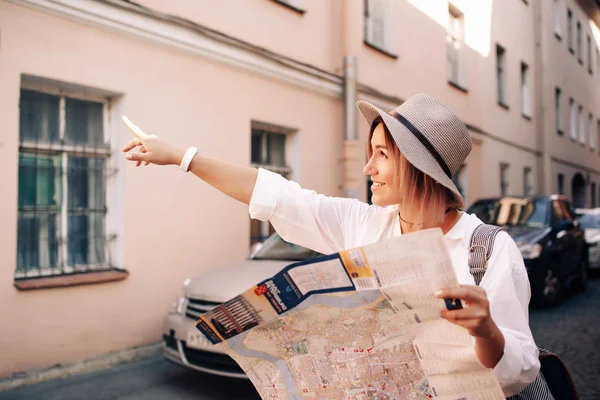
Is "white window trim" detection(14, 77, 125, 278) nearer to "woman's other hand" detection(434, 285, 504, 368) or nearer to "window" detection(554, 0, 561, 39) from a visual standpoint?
"woman's other hand" detection(434, 285, 504, 368)

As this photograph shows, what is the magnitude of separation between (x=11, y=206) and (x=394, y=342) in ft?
15.0

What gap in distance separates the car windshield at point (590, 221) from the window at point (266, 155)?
28.1 feet

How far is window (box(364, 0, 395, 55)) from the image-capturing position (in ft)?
32.7

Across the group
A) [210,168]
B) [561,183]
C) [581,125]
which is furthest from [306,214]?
[581,125]

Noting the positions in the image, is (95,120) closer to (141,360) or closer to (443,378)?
(141,360)

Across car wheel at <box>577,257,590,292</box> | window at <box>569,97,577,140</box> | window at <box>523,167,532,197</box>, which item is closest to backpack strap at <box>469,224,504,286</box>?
car wheel at <box>577,257,590,292</box>

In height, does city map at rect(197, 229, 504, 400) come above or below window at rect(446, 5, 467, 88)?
below

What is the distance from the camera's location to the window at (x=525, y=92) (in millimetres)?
17625

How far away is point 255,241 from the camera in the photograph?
7.60 metres

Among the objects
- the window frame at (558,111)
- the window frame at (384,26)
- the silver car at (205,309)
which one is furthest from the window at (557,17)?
the silver car at (205,309)

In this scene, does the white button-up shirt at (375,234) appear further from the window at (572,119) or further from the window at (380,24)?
the window at (572,119)

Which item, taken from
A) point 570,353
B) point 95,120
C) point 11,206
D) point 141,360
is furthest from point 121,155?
point 570,353

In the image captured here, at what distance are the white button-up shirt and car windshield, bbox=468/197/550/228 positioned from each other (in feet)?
24.3

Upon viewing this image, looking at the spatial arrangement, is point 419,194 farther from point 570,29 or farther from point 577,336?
point 570,29
